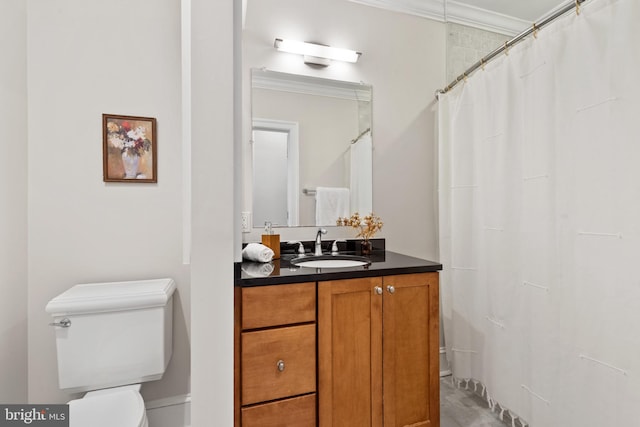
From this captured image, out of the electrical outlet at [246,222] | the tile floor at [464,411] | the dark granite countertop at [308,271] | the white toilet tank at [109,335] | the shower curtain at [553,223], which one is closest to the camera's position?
the shower curtain at [553,223]

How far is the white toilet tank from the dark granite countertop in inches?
19.4

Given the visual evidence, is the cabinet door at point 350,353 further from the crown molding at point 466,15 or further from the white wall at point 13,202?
the crown molding at point 466,15

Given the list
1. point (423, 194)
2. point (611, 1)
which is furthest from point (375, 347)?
point (611, 1)

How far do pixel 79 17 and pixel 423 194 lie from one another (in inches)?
86.9

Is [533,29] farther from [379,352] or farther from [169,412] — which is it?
[169,412]

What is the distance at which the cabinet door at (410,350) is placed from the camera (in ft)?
4.79

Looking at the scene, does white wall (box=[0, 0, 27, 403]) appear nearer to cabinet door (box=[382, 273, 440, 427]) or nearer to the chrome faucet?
the chrome faucet

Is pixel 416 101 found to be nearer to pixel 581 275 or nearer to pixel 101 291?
pixel 581 275

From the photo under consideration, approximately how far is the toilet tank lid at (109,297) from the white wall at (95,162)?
116 mm

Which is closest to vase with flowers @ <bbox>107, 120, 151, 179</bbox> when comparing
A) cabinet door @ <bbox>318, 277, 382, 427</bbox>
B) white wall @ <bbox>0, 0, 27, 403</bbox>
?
white wall @ <bbox>0, 0, 27, 403</bbox>

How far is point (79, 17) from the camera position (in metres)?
1.61

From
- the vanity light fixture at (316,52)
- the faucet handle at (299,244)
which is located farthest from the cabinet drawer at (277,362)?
the vanity light fixture at (316,52)

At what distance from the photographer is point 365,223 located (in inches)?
82.8

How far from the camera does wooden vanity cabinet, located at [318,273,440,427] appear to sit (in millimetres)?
1362
